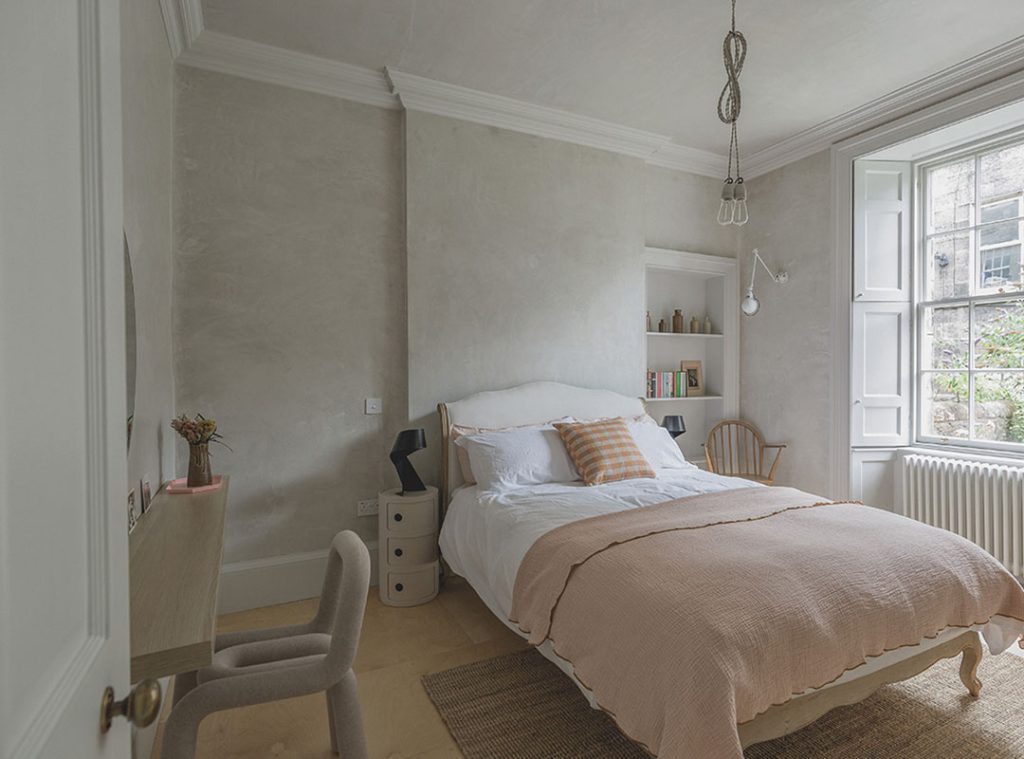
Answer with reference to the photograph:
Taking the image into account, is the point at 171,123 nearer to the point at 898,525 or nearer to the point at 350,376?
the point at 350,376

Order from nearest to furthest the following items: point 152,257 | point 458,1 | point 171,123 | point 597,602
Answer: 1. point 597,602
2. point 152,257
3. point 458,1
4. point 171,123

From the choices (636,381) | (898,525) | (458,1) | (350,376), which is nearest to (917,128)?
(636,381)

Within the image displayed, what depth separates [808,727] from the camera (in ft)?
6.34

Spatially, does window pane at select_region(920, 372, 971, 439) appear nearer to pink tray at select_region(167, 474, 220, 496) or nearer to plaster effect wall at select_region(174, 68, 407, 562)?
plaster effect wall at select_region(174, 68, 407, 562)

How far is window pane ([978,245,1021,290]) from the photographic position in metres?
3.21

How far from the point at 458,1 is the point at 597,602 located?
2731 millimetres

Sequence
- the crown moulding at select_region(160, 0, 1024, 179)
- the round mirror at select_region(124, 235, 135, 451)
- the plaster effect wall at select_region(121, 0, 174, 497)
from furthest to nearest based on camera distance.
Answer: the crown moulding at select_region(160, 0, 1024, 179) < the plaster effect wall at select_region(121, 0, 174, 497) < the round mirror at select_region(124, 235, 135, 451)

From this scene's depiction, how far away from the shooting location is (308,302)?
120 inches

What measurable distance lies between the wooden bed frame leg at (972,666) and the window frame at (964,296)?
5.63 feet

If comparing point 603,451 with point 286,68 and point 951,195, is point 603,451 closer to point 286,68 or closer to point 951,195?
point 286,68

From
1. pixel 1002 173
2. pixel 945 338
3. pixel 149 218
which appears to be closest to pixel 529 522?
pixel 149 218

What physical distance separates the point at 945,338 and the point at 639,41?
284 centimetres

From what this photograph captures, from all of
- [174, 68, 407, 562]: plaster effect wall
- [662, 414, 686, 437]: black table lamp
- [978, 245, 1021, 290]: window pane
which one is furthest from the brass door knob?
[978, 245, 1021, 290]: window pane

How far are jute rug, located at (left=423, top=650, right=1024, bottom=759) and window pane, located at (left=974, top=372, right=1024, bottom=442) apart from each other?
1579 millimetres
